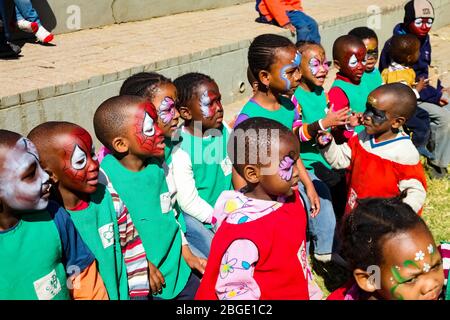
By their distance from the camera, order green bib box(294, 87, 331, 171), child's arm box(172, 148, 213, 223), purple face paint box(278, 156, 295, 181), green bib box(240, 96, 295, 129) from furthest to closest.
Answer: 1. green bib box(294, 87, 331, 171)
2. green bib box(240, 96, 295, 129)
3. child's arm box(172, 148, 213, 223)
4. purple face paint box(278, 156, 295, 181)

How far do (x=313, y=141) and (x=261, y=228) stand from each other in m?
1.88

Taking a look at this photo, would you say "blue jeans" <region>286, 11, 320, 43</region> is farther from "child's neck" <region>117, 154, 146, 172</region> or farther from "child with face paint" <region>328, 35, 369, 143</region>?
"child's neck" <region>117, 154, 146, 172</region>

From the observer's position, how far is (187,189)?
3553 mm

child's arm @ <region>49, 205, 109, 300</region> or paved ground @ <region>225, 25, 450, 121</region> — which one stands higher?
child's arm @ <region>49, 205, 109, 300</region>

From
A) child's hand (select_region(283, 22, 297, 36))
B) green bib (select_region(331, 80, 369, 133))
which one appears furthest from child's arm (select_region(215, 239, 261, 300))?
child's hand (select_region(283, 22, 297, 36))

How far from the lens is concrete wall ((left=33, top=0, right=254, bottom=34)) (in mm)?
6471

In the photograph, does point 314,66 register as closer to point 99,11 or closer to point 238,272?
point 238,272

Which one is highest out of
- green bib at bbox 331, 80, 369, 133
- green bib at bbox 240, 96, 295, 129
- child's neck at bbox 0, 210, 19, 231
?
child's neck at bbox 0, 210, 19, 231

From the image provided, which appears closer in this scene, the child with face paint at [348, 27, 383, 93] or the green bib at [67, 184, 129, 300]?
the green bib at [67, 184, 129, 300]

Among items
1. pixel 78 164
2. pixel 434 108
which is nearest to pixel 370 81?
pixel 434 108

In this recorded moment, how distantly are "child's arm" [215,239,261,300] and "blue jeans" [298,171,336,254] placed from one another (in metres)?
1.75

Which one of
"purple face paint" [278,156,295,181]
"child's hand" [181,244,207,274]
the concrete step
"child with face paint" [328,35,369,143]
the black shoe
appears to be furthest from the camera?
the black shoe
